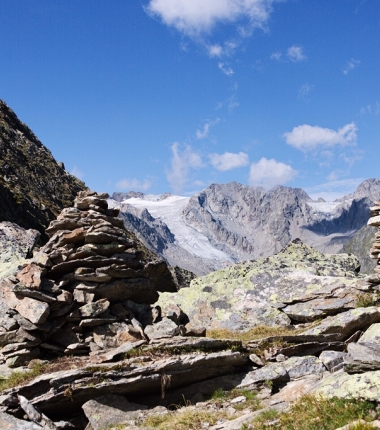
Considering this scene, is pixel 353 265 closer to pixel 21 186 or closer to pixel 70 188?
pixel 21 186

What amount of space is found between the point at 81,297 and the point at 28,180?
8758 cm

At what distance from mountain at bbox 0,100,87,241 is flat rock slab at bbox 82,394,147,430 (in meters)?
38.8

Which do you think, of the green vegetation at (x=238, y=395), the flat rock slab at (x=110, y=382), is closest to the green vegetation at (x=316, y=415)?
the green vegetation at (x=238, y=395)

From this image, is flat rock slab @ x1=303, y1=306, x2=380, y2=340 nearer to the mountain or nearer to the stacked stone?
the stacked stone

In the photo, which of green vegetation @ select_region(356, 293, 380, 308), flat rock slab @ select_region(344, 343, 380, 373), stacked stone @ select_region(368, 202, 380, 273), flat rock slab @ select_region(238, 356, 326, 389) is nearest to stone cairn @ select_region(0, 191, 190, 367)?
flat rock slab @ select_region(238, 356, 326, 389)

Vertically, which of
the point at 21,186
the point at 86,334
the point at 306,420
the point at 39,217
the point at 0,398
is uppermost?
the point at 21,186

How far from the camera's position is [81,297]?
17.3 meters

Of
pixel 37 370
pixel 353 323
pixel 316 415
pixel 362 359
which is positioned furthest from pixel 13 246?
pixel 362 359

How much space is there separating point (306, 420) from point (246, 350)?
19.4 ft

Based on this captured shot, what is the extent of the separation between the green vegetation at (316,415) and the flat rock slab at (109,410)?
4457 millimetres

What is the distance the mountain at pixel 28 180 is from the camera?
65.6m

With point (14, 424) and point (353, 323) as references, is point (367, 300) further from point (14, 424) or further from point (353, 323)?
point (14, 424)

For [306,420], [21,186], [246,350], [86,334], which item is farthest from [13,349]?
[21,186]

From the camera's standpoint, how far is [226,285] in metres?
24.3
